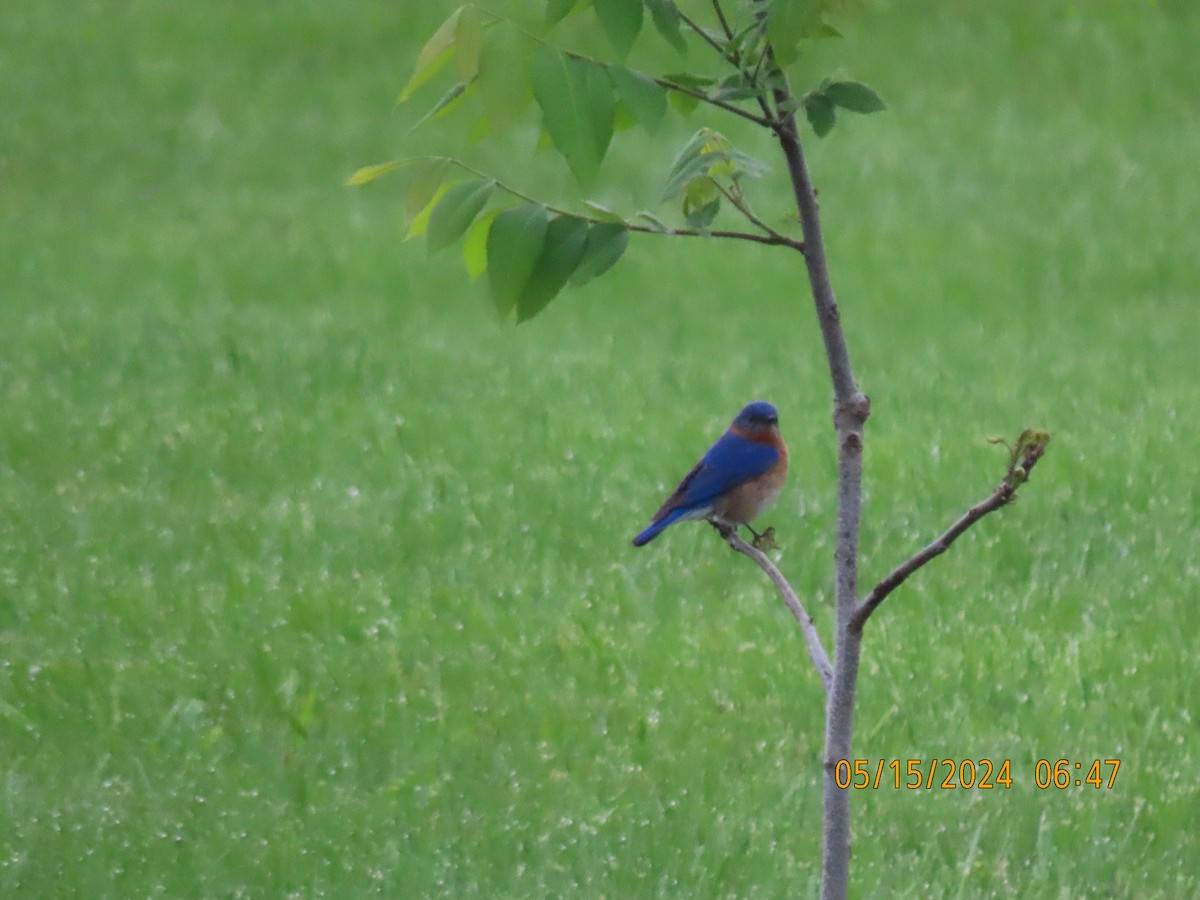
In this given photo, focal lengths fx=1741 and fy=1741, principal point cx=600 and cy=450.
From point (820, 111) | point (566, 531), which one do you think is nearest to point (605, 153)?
point (820, 111)

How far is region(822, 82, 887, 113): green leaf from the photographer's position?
10.2 ft

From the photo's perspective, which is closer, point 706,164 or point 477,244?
point 706,164

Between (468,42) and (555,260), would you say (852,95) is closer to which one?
(555,260)

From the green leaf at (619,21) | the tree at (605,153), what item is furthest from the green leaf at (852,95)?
the green leaf at (619,21)

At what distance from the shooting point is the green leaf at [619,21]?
2834 mm

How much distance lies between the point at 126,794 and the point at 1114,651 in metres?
3.78

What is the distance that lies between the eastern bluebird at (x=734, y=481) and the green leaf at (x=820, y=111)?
2.85 m

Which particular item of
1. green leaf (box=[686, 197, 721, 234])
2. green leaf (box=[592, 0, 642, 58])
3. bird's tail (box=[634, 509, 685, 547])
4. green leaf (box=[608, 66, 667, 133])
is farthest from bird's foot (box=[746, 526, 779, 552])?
green leaf (box=[592, 0, 642, 58])

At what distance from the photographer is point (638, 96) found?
2.90 m

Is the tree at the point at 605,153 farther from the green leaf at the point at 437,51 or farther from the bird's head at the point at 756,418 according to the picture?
the bird's head at the point at 756,418

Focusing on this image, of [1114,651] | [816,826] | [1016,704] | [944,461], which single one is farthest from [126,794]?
[944,461]

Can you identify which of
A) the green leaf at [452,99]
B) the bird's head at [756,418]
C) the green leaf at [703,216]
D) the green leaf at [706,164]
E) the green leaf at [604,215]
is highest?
the green leaf at [452,99]

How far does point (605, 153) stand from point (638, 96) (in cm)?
22

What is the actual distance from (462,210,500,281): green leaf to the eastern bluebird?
2668mm
